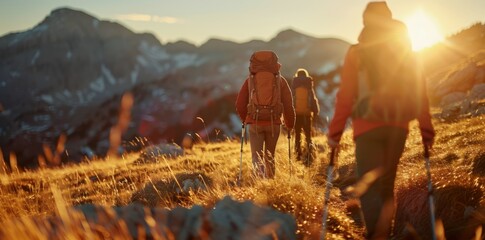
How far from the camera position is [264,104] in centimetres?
827

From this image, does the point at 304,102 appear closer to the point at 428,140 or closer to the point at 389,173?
the point at 428,140

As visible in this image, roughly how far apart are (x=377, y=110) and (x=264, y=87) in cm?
434

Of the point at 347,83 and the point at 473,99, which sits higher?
the point at 347,83

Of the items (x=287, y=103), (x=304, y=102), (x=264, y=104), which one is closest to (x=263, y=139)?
(x=264, y=104)

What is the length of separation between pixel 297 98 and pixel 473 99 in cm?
1064

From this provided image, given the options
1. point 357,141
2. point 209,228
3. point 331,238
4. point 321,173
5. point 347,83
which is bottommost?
point 321,173

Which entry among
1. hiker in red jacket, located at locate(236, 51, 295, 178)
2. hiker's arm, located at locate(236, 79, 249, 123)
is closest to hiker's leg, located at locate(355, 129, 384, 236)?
hiker in red jacket, located at locate(236, 51, 295, 178)

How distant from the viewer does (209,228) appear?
3.76m

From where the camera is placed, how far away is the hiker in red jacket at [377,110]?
4.11m

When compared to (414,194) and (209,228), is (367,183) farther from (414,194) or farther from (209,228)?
(414,194)

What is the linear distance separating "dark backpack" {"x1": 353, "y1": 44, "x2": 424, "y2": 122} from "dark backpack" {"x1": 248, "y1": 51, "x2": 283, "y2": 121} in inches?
160

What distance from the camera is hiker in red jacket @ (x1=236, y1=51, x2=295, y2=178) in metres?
8.16

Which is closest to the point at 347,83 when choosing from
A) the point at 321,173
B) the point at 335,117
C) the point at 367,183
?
the point at 335,117

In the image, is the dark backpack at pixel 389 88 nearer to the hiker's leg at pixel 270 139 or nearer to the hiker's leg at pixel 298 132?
the hiker's leg at pixel 270 139
